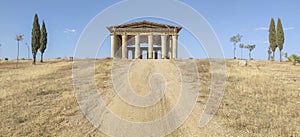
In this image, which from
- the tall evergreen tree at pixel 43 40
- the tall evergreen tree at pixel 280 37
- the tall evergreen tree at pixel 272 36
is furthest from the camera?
the tall evergreen tree at pixel 272 36

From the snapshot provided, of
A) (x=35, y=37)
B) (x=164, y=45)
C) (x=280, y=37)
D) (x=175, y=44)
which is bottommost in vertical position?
(x=164, y=45)

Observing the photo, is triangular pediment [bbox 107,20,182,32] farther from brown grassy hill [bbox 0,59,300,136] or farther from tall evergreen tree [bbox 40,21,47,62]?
brown grassy hill [bbox 0,59,300,136]

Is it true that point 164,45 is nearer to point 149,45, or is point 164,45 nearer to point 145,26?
point 149,45

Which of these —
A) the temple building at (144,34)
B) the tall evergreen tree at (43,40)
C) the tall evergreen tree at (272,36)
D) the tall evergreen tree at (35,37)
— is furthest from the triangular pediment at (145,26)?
the tall evergreen tree at (272,36)

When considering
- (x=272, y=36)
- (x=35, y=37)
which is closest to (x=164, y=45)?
(x=35, y=37)

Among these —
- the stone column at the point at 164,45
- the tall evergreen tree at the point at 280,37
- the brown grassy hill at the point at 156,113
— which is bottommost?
the brown grassy hill at the point at 156,113

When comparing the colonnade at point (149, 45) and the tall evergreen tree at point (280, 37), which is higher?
the tall evergreen tree at point (280, 37)

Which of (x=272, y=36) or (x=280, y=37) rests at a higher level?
(x=272, y=36)

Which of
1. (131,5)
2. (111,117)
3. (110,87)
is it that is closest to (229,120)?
(111,117)

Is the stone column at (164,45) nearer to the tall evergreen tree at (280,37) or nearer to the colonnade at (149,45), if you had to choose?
the colonnade at (149,45)

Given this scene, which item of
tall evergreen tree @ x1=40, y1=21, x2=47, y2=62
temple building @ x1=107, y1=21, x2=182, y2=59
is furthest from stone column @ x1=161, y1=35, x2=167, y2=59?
tall evergreen tree @ x1=40, y1=21, x2=47, y2=62

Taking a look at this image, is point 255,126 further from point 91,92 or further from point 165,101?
point 91,92

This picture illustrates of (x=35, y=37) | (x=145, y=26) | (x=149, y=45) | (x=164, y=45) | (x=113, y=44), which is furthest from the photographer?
(x=35, y=37)

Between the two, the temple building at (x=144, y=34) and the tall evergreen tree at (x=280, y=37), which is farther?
the tall evergreen tree at (x=280, y=37)
